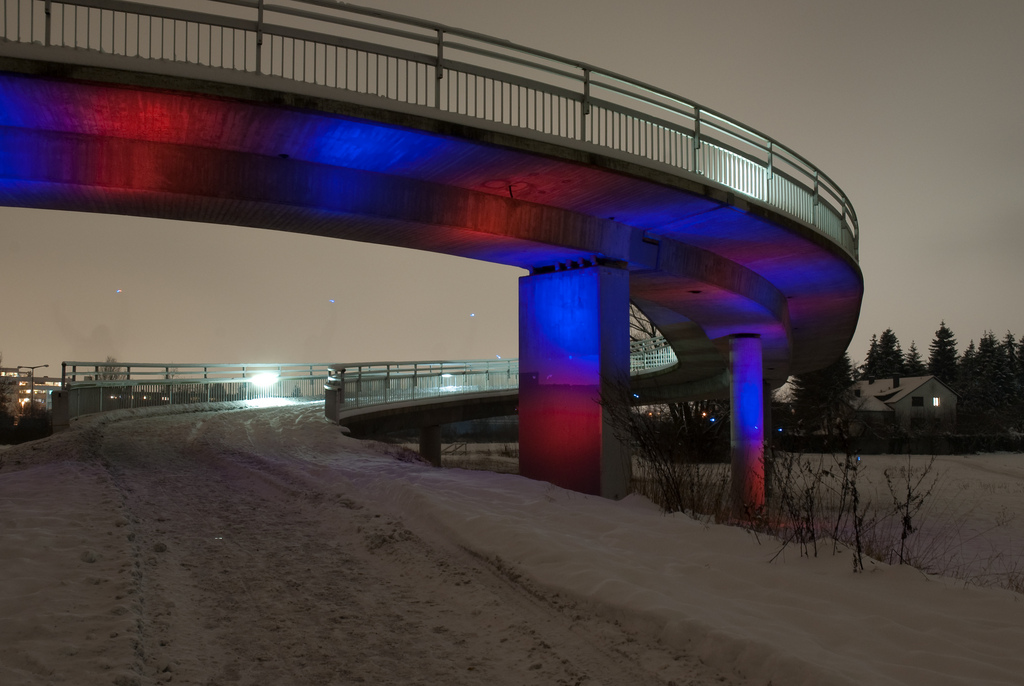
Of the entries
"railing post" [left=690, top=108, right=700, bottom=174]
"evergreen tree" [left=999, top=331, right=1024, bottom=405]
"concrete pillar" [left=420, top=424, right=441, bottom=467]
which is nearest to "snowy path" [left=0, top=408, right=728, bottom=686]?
"railing post" [left=690, top=108, right=700, bottom=174]

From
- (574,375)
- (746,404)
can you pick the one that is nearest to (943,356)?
(746,404)

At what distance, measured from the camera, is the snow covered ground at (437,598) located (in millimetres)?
4363

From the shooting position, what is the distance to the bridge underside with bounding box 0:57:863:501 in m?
9.48

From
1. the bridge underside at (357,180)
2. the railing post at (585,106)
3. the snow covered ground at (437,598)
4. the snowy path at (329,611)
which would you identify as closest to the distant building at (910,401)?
the bridge underside at (357,180)

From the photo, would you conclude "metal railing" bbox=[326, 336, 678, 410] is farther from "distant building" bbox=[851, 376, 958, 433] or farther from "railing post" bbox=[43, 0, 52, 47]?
"distant building" bbox=[851, 376, 958, 433]

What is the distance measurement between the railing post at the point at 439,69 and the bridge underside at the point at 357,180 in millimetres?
628

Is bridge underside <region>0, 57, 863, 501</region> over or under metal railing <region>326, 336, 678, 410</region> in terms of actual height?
over

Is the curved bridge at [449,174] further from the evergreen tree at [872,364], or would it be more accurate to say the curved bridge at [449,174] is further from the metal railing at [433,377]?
the evergreen tree at [872,364]

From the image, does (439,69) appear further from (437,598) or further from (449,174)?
(437,598)

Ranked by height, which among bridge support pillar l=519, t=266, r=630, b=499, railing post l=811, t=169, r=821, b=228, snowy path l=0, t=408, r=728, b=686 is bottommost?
snowy path l=0, t=408, r=728, b=686

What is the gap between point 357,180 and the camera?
39.0 feet

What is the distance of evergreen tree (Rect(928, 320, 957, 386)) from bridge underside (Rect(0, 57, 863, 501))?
9218 cm


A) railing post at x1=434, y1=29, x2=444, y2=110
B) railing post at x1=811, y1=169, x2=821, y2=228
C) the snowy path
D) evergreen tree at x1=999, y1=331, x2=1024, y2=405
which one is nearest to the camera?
the snowy path

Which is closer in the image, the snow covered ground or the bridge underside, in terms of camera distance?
the snow covered ground
